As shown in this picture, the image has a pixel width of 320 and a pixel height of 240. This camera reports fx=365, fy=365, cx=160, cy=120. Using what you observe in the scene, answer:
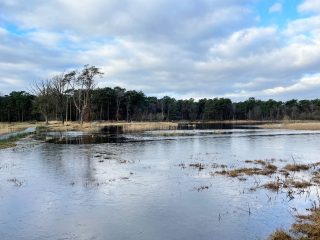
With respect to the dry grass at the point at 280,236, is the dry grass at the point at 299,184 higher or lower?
higher

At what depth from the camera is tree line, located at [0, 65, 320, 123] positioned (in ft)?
→ 327

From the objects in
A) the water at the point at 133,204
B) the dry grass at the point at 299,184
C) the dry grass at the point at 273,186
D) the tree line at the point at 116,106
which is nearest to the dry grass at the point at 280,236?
the water at the point at 133,204

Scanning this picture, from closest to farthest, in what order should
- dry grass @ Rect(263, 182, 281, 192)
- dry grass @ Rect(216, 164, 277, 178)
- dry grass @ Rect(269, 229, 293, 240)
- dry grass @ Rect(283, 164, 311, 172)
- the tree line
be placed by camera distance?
dry grass @ Rect(269, 229, 293, 240)
dry grass @ Rect(263, 182, 281, 192)
dry grass @ Rect(216, 164, 277, 178)
dry grass @ Rect(283, 164, 311, 172)
the tree line

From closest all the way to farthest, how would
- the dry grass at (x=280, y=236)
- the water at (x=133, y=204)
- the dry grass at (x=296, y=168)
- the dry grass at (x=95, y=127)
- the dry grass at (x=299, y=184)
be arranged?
the dry grass at (x=280, y=236), the water at (x=133, y=204), the dry grass at (x=299, y=184), the dry grass at (x=296, y=168), the dry grass at (x=95, y=127)

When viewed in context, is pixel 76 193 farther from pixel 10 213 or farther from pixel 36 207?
pixel 10 213

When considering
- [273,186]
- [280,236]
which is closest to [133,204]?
[280,236]

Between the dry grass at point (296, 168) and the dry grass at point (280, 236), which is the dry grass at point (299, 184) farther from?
the dry grass at point (280, 236)

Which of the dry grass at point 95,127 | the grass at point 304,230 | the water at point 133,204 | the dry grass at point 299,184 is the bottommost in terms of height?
the water at point 133,204

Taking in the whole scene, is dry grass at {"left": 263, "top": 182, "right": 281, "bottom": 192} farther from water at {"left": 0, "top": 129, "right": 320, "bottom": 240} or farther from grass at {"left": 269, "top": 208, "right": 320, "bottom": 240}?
grass at {"left": 269, "top": 208, "right": 320, "bottom": 240}

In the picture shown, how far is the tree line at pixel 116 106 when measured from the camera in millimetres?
99625

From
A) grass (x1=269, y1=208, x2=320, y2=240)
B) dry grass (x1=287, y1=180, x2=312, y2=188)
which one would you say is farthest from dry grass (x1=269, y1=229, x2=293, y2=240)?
dry grass (x1=287, y1=180, x2=312, y2=188)

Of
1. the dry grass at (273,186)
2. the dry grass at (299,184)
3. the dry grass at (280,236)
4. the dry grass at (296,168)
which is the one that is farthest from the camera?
the dry grass at (296,168)

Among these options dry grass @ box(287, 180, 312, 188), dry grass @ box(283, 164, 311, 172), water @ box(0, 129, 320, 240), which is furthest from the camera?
dry grass @ box(283, 164, 311, 172)

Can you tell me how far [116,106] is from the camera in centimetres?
14212
